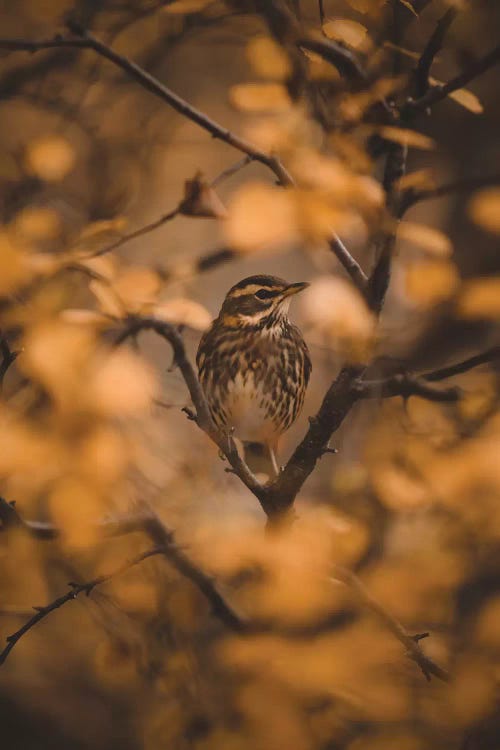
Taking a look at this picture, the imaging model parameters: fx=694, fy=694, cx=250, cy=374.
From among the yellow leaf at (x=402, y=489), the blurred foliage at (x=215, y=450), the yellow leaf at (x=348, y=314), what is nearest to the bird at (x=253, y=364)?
the blurred foliage at (x=215, y=450)

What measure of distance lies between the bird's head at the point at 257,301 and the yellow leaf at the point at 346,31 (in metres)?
0.95

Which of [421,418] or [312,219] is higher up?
[312,219]

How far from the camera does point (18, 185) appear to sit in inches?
101

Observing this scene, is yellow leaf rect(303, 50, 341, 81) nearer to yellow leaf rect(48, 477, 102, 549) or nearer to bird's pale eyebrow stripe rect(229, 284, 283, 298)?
bird's pale eyebrow stripe rect(229, 284, 283, 298)

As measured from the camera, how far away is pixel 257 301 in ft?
7.66

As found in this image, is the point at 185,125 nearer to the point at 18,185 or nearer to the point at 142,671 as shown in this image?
the point at 18,185

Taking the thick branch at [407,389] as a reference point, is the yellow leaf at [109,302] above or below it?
above

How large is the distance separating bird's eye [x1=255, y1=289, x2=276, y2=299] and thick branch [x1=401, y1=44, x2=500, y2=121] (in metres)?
0.90

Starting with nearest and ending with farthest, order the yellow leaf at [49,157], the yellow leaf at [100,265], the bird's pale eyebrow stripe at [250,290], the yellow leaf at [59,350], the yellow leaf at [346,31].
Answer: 1. the yellow leaf at [346,31]
2. the yellow leaf at [59,350]
3. the yellow leaf at [100,265]
4. the yellow leaf at [49,157]
5. the bird's pale eyebrow stripe at [250,290]

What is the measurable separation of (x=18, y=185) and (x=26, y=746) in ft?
7.84

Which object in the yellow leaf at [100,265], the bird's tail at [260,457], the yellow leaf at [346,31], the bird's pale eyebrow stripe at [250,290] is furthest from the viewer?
the bird's tail at [260,457]

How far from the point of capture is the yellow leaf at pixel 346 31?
125 centimetres

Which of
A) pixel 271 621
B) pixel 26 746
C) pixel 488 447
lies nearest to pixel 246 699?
pixel 271 621

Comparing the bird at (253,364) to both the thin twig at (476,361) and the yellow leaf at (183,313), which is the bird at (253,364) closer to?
the yellow leaf at (183,313)
